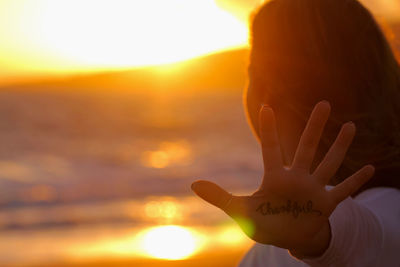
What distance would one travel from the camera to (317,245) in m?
1.46

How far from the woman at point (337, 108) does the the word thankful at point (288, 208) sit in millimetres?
73

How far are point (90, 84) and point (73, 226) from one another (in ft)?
220

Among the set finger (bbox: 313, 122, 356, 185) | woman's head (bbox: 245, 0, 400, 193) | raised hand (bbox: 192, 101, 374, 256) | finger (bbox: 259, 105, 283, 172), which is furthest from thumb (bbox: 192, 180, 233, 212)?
woman's head (bbox: 245, 0, 400, 193)

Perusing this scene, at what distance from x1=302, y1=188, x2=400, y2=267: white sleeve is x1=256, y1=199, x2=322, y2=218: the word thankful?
0.35ft

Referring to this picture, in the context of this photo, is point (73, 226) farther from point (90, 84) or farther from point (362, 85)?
point (90, 84)

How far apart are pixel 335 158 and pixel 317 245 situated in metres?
0.21

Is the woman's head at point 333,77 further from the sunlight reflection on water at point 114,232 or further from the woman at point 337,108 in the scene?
the sunlight reflection on water at point 114,232

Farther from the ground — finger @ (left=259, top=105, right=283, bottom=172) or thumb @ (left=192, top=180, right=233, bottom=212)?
finger @ (left=259, top=105, right=283, bottom=172)

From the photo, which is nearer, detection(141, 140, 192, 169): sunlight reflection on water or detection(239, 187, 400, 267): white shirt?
detection(239, 187, 400, 267): white shirt

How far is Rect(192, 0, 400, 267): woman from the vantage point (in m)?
1.49

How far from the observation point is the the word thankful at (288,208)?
1386 mm

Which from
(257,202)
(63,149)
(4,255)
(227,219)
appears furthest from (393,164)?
(63,149)

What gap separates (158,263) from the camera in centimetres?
583

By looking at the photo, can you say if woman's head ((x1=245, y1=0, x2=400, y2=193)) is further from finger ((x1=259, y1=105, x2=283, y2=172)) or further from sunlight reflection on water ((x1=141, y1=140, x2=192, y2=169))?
sunlight reflection on water ((x1=141, y1=140, x2=192, y2=169))
